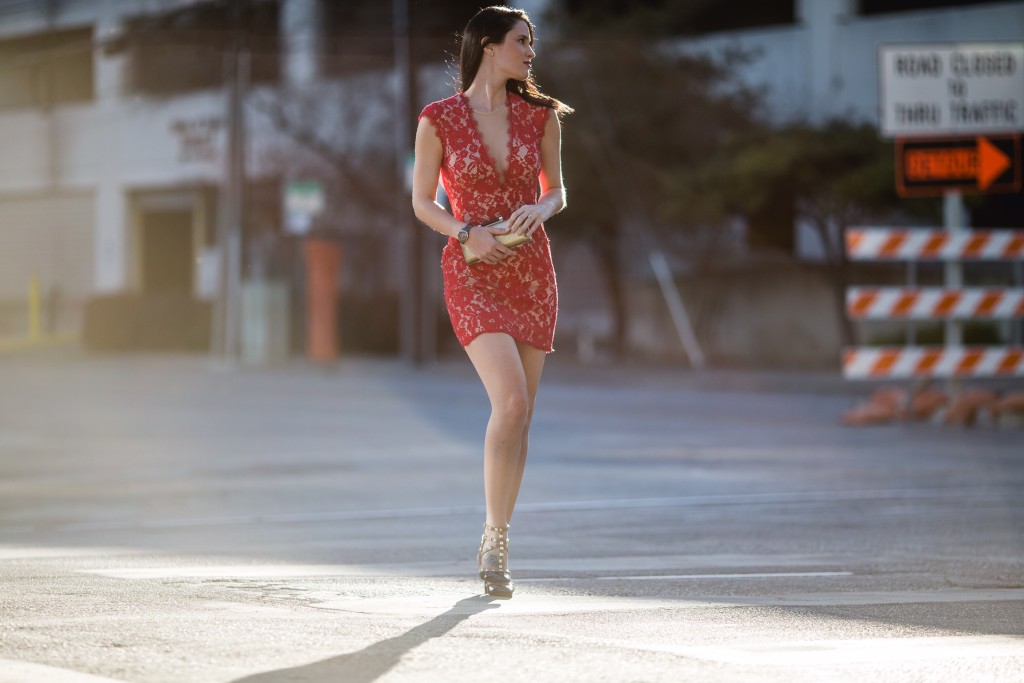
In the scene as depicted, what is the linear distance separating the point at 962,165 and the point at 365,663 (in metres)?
13.1

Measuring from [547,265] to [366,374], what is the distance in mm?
21718

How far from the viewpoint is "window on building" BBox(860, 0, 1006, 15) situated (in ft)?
102

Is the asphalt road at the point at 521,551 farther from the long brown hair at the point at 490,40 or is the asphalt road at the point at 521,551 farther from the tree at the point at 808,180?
the tree at the point at 808,180

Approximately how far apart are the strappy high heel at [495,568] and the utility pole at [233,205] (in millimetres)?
24810

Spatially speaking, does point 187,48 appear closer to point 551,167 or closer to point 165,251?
point 165,251

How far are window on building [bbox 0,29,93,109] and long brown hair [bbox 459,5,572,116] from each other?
139 ft

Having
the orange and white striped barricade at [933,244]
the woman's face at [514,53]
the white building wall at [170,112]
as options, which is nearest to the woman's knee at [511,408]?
the woman's face at [514,53]

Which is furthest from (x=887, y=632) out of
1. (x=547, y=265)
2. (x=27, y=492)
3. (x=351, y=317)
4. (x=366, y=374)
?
(x=351, y=317)

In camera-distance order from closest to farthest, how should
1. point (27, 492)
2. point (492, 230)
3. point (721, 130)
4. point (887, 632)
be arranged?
point (887, 632) < point (492, 230) < point (27, 492) < point (721, 130)

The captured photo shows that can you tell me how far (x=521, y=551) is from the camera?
7.72m

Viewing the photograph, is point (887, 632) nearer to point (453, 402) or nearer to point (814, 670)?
point (814, 670)

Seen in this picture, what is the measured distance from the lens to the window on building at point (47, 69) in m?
48.0

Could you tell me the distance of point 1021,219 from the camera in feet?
89.5

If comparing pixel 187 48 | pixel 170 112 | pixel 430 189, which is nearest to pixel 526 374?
pixel 430 189
